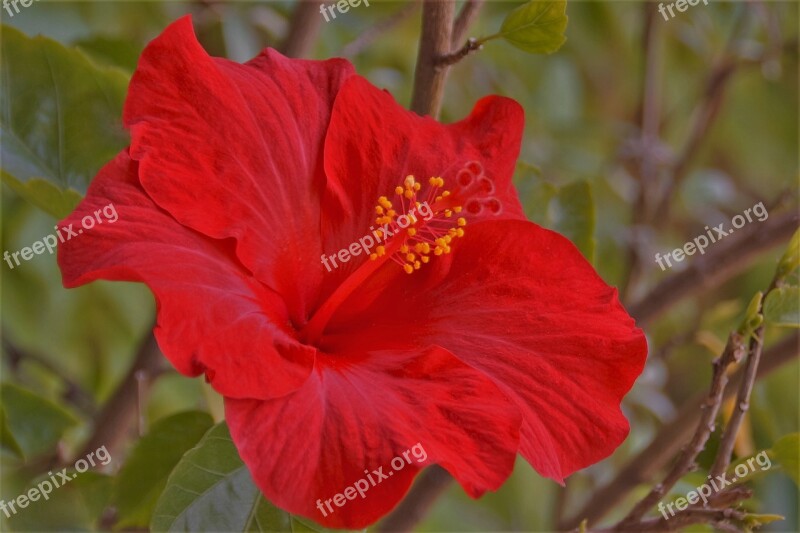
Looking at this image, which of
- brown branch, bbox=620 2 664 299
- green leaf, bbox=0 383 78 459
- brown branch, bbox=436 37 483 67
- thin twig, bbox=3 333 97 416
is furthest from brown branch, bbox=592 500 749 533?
thin twig, bbox=3 333 97 416

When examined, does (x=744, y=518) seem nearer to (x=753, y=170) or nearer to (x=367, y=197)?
(x=367, y=197)

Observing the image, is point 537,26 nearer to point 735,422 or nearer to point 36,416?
point 735,422

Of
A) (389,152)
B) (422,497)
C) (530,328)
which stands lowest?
(422,497)

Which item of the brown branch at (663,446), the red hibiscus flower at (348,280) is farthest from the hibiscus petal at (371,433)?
the brown branch at (663,446)

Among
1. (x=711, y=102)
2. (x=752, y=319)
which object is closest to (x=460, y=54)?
(x=752, y=319)

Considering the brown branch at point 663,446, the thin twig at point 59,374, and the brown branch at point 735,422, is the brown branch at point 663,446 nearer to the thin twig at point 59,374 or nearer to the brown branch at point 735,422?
the brown branch at point 735,422

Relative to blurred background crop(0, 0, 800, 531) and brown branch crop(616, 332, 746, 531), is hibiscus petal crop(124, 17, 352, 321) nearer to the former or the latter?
blurred background crop(0, 0, 800, 531)
